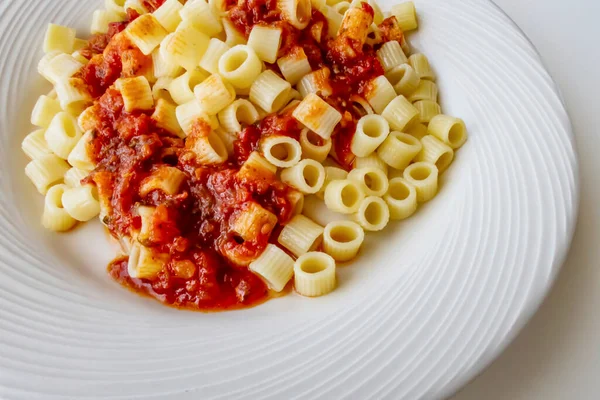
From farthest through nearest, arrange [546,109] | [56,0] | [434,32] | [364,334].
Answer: [56,0] < [434,32] < [546,109] < [364,334]

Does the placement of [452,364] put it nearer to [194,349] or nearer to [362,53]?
[194,349]

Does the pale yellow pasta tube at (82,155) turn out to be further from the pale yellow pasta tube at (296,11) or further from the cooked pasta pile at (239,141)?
the pale yellow pasta tube at (296,11)

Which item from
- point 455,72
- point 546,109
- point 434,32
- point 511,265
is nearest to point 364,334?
point 511,265

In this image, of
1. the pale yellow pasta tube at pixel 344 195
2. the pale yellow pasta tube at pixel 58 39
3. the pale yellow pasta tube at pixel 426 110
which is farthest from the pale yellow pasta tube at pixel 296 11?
the pale yellow pasta tube at pixel 58 39

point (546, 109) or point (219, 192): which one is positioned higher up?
point (546, 109)

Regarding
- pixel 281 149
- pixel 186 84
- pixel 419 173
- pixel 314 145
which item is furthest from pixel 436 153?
pixel 186 84

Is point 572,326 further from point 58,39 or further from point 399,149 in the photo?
point 58,39

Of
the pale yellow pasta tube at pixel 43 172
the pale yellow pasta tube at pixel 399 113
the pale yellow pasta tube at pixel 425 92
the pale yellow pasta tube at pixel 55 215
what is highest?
the pale yellow pasta tube at pixel 425 92
